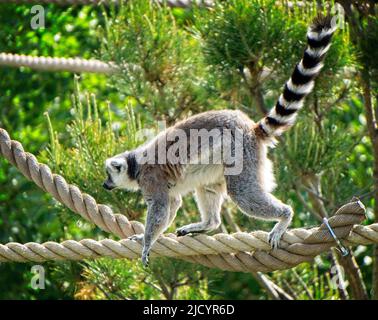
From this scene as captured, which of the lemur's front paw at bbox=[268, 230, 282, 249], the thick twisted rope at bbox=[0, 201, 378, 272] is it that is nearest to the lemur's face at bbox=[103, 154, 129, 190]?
the thick twisted rope at bbox=[0, 201, 378, 272]

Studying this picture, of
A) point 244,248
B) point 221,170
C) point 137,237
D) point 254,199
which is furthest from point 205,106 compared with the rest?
point 244,248

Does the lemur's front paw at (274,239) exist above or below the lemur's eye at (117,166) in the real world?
below

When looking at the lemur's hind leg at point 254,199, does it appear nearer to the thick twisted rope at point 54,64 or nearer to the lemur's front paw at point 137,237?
the lemur's front paw at point 137,237

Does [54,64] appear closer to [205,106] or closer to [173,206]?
[205,106]

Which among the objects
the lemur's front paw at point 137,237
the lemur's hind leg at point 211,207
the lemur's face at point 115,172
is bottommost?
the lemur's front paw at point 137,237

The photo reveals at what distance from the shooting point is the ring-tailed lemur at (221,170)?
5.24m

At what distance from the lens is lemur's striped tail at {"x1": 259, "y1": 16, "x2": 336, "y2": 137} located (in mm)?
5230

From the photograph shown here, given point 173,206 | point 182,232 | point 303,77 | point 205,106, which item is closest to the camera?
point 303,77

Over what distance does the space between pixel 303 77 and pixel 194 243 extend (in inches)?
49.9

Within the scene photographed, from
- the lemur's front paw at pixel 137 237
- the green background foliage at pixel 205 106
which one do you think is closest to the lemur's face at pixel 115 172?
the green background foliage at pixel 205 106

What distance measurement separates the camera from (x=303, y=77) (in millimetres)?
5426

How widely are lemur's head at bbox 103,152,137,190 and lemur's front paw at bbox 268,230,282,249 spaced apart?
134 cm

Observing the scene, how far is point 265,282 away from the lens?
268 inches
